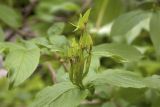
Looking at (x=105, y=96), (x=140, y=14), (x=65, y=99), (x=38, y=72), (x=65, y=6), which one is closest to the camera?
(x=65, y=99)

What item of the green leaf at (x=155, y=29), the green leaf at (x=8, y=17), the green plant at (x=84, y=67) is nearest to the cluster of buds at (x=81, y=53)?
the green plant at (x=84, y=67)

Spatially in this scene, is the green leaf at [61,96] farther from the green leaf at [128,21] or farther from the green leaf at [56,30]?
the green leaf at [128,21]

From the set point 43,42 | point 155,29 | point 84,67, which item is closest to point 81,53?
point 84,67

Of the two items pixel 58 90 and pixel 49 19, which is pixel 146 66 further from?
pixel 58 90

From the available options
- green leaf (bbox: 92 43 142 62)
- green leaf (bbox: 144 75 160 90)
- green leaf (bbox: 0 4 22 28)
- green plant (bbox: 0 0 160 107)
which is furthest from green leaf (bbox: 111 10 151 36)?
green leaf (bbox: 0 4 22 28)

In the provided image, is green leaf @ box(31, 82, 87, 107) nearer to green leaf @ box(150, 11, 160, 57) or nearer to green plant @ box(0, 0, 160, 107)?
green plant @ box(0, 0, 160, 107)

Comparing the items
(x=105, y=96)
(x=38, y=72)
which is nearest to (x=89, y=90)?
(x=105, y=96)

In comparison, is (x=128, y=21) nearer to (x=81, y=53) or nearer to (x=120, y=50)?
(x=120, y=50)

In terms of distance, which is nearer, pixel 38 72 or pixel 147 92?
pixel 147 92
